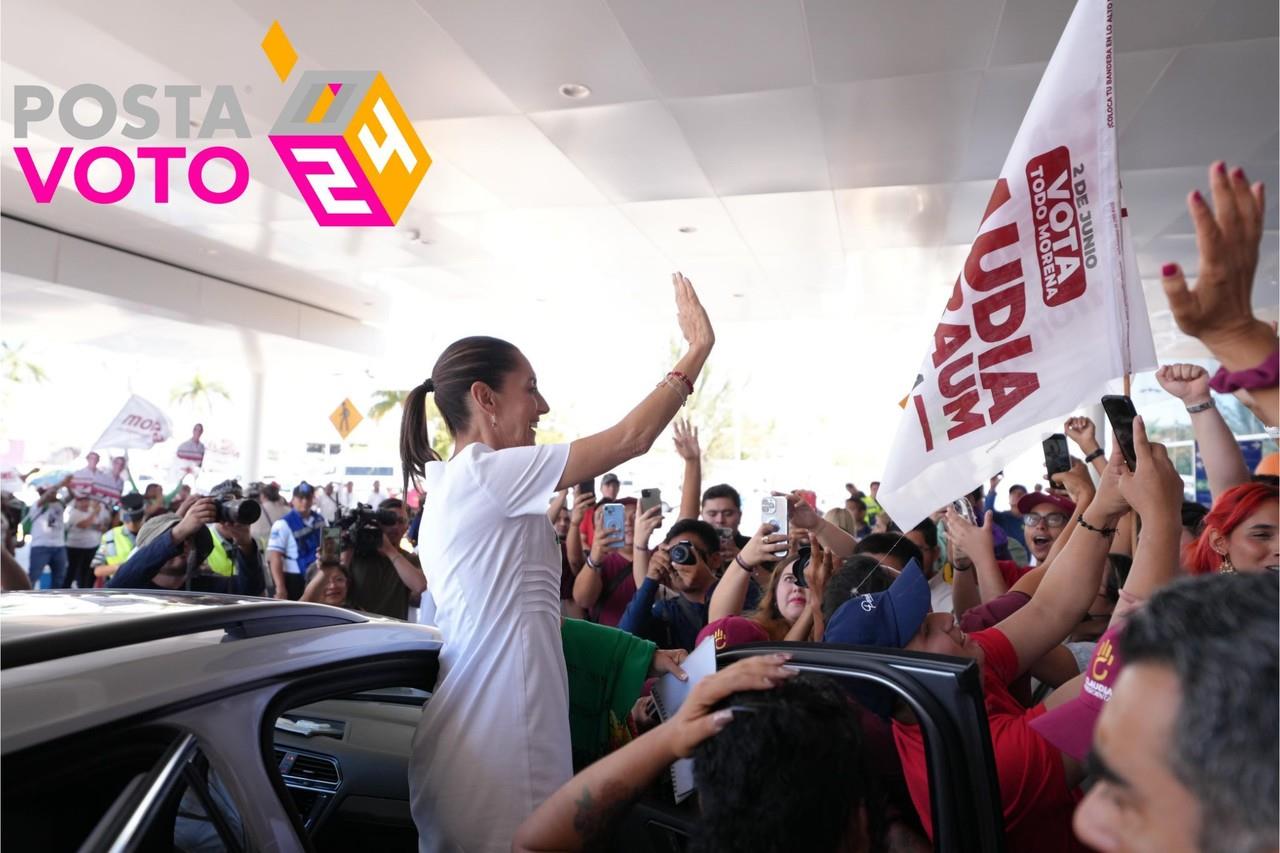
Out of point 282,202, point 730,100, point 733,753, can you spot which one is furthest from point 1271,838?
point 282,202

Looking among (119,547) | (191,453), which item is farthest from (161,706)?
(191,453)

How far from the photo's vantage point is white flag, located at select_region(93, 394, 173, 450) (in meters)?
10.3

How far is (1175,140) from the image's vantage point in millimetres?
6016

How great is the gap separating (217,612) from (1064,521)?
3905mm

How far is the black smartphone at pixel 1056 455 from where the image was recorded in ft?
10.9

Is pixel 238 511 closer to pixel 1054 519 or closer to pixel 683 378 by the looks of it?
pixel 683 378

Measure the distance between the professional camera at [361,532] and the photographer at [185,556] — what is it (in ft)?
1.79

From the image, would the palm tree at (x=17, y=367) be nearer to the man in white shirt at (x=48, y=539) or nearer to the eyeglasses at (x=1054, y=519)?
the man in white shirt at (x=48, y=539)

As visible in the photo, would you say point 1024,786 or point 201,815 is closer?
point 201,815

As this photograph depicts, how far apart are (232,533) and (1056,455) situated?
4.25m

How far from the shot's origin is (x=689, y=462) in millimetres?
3668

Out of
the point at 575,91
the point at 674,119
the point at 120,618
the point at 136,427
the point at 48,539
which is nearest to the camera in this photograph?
the point at 120,618

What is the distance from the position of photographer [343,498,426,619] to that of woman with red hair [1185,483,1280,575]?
368cm

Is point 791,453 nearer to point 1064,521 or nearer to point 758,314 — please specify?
point 758,314
